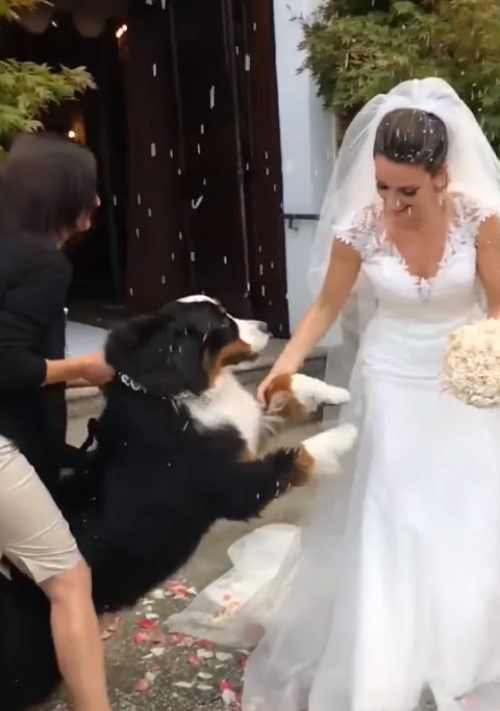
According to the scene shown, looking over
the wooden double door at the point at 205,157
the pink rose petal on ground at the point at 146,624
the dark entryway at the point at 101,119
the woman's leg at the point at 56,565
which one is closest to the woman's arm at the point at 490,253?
the woman's leg at the point at 56,565

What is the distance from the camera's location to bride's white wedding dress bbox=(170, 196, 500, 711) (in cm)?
237

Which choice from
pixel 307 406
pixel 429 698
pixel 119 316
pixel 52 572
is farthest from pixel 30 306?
pixel 119 316

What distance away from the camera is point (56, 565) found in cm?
210

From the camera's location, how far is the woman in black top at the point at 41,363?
79.4 inches

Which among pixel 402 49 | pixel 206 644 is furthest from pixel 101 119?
pixel 206 644

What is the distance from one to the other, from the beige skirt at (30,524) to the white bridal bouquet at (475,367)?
99 centimetres

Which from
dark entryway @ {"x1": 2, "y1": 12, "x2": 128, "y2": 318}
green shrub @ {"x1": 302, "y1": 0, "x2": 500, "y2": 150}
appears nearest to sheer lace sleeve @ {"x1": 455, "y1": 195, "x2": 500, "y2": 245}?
green shrub @ {"x1": 302, "y1": 0, "x2": 500, "y2": 150}

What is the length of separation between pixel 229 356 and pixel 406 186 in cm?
65

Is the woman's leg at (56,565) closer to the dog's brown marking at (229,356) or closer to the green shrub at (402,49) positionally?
the dog's brown marking at (229,356)

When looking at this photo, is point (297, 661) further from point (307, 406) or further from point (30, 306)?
point (30, 306)

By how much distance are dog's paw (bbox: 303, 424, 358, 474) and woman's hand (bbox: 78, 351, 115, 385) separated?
0.58 meters

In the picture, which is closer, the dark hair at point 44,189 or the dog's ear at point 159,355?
the dark hair at point 44,189

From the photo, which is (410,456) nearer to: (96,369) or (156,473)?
(156,473)

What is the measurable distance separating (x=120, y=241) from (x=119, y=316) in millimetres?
1202
